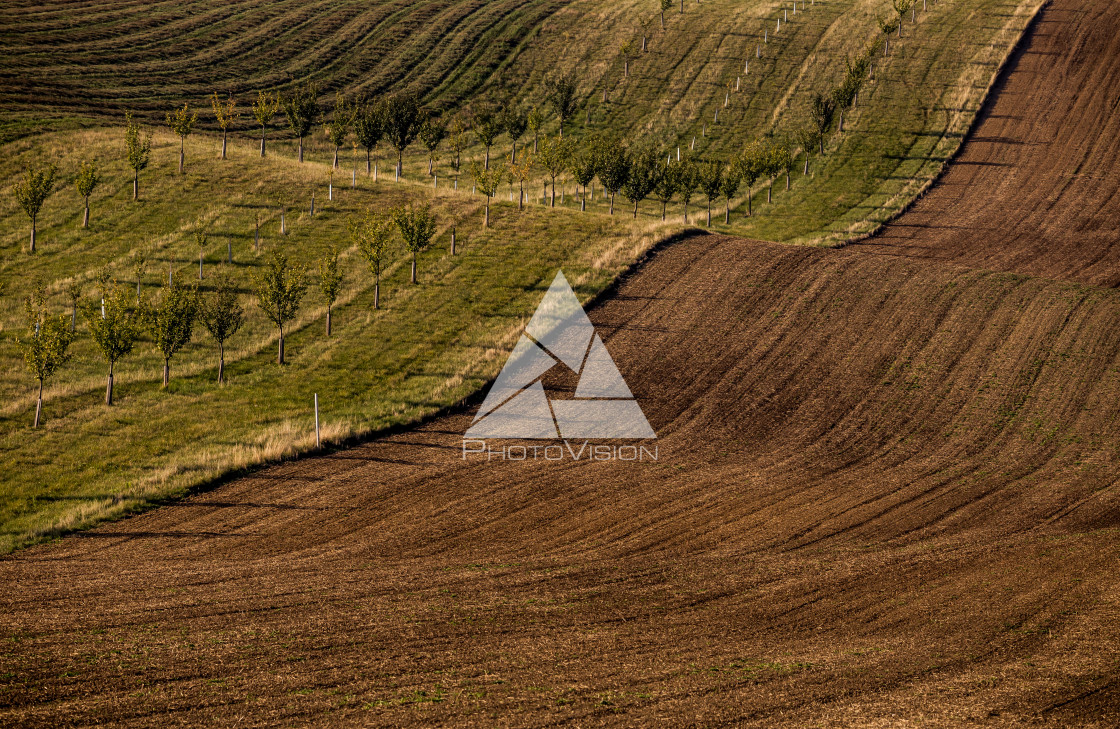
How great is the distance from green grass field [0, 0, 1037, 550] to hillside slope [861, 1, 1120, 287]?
2836 mm

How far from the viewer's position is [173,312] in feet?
117

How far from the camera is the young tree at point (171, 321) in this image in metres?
35.6

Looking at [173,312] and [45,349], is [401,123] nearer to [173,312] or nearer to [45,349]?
[173,312]

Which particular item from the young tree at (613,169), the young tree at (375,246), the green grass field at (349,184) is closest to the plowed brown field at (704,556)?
the green grass field at (349,184)

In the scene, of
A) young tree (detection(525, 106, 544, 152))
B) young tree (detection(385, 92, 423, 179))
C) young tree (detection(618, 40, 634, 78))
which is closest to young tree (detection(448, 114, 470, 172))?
young tree (detection(385, 92, 423, 179))

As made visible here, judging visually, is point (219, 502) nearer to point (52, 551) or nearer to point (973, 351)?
point (52, 551)

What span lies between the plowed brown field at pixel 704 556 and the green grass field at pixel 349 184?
505 centimetres

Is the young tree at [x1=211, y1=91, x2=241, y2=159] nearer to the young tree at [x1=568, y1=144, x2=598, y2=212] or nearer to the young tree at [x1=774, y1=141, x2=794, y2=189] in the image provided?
the young tree at [x1=568, y1=144, x2=598, y2=212]

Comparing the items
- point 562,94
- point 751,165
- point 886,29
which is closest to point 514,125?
point 562,94

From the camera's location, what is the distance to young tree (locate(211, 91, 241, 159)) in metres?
63.3

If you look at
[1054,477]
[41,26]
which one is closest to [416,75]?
[41,26]

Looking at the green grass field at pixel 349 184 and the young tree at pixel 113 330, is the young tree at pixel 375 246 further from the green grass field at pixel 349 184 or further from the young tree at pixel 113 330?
the young tree at pixel 113 330

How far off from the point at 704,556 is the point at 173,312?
24926 millimetres

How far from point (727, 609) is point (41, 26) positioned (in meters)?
95.5
